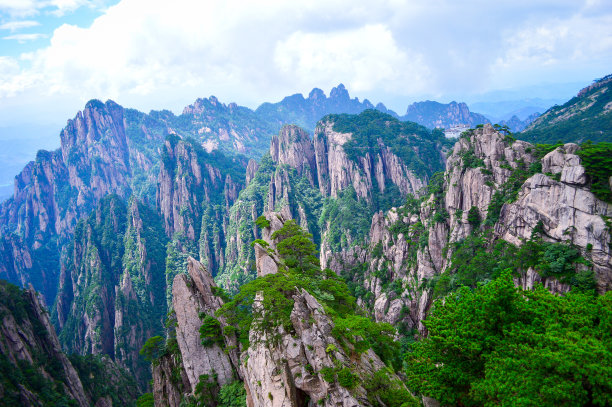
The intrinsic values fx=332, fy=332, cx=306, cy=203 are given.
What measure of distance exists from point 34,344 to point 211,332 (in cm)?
3854

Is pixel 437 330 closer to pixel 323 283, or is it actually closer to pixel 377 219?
pixel 323 283

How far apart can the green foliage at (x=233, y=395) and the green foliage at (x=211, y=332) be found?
442 cm

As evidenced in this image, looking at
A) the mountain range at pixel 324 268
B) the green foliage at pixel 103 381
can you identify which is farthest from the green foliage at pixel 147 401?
the green foliage at pixel 103 381

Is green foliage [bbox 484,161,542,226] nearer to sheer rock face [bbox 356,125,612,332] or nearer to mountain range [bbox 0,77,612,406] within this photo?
mountain range [bbox 0,77,612,406]

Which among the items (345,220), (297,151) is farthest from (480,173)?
(297,151)

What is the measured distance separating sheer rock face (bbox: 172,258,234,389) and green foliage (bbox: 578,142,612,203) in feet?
125

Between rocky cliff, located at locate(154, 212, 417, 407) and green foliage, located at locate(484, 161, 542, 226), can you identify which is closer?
rocky cliff, located at locate(154, 212, 417, 407)

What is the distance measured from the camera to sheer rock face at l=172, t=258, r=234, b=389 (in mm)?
30500

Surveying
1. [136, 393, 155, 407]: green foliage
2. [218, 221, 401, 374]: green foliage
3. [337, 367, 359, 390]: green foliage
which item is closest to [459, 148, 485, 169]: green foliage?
[218, 221, 401, 374]: green foliage

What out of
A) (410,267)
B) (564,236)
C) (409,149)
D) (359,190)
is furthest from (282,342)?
(409,149)

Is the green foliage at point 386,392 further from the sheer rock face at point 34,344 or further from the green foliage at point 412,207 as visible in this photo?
the green foliage at point 412,207

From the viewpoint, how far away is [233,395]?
2728 centimetres

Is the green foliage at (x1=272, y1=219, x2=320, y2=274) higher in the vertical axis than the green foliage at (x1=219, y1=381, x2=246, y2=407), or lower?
higher

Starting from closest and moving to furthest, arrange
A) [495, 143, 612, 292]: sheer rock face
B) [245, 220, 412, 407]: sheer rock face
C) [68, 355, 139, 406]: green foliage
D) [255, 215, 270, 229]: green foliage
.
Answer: [245, 220, 412, 407]: sheer rock face < [495, 143, 612, 292]: sheer rock face < [255, 215, 270, 229]: green foliage < [68, 355, 139, 406]: green foliage
